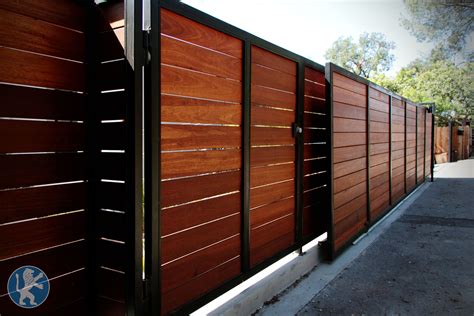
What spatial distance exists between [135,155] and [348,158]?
289cm

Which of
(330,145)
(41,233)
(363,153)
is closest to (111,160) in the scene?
(41,233)

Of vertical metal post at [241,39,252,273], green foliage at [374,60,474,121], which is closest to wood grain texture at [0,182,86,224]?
vertical metal post at [241,39,252,273]

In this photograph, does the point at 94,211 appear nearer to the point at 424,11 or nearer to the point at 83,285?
the point at 83,285

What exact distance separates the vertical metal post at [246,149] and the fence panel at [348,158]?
129cm

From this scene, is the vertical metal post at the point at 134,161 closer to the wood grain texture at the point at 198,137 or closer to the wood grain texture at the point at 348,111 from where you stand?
the wood grain texture at the point at 198,137

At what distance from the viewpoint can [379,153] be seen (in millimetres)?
5383

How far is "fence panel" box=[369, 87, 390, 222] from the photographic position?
5.02 m

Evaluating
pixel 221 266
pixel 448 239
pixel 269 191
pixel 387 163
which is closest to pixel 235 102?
pixel 269 191

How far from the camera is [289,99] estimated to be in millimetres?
3273

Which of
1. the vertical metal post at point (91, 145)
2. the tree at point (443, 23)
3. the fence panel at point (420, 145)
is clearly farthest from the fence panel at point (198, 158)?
Result: the tree at point (443, 23)

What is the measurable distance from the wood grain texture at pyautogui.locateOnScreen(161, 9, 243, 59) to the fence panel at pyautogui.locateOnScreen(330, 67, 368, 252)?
4.85ft

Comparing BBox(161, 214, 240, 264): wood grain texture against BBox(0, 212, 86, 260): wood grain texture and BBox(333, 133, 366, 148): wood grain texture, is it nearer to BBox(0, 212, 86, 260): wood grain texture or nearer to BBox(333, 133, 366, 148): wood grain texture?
BBox(0, 212, 86, 260): wood grain texture

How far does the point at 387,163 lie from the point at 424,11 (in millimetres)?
13803

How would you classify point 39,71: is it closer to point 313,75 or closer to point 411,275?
point 313,75
